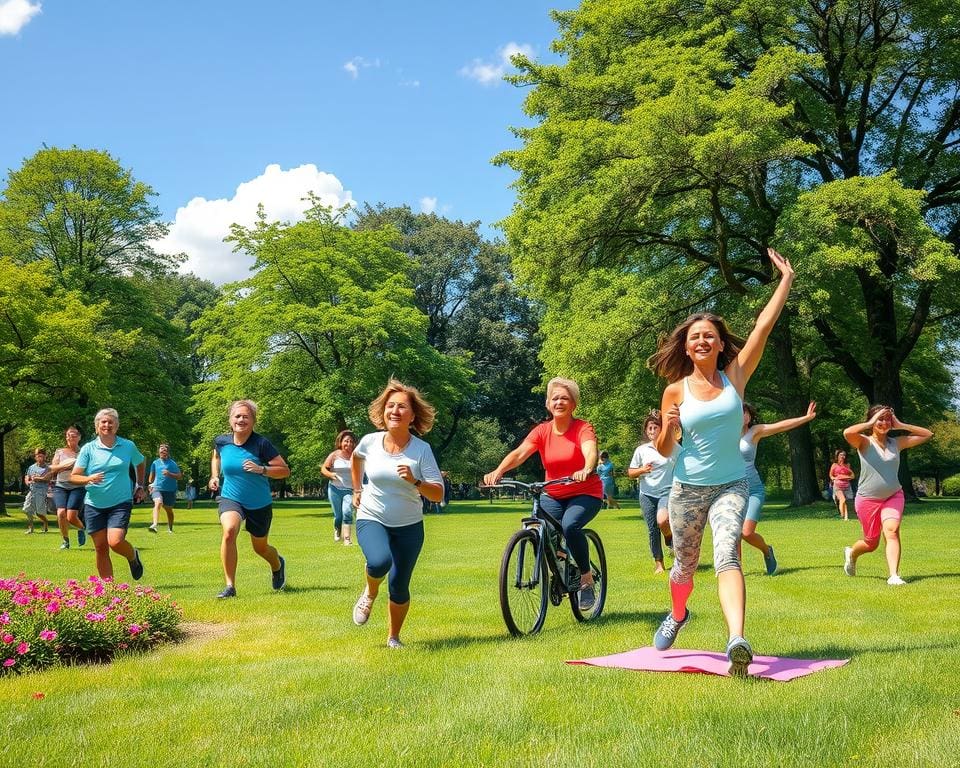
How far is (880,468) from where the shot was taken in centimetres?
1058

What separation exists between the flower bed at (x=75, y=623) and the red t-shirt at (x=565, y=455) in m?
3.36

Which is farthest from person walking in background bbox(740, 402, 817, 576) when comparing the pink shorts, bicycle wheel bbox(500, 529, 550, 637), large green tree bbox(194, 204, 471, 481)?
large green tree bbox(194, 204, 471, 481)

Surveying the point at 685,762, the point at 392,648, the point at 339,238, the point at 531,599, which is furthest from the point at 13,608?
the point at 339,238

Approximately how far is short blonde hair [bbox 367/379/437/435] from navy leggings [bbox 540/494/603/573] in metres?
1.27

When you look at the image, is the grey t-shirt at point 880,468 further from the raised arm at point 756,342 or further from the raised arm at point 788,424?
the raised arm at point 756,342

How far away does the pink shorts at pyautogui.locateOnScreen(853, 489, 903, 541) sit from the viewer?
10.6m

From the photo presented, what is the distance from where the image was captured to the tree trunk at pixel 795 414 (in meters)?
31.2

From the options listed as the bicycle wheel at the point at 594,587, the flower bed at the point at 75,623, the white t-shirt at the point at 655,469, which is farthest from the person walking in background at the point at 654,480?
the flower bed at the point at 75,623

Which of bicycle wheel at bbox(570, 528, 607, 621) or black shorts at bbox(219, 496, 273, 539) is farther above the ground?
black shorts at bbox(219, 496, 273, 539)

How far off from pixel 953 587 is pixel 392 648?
657 cm

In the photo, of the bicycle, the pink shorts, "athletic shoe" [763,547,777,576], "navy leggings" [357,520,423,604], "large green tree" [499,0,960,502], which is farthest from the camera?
"large green tree" [499,0,960,502]

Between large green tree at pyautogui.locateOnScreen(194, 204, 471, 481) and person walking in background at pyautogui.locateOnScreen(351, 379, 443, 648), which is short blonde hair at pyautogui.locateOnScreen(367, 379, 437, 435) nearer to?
person walking in background at pyautogui.locateOnScreen(351, 379, 443, 648)

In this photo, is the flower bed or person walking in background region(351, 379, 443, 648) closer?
the flower bed

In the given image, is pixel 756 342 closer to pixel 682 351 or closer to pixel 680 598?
pixel 682 351
